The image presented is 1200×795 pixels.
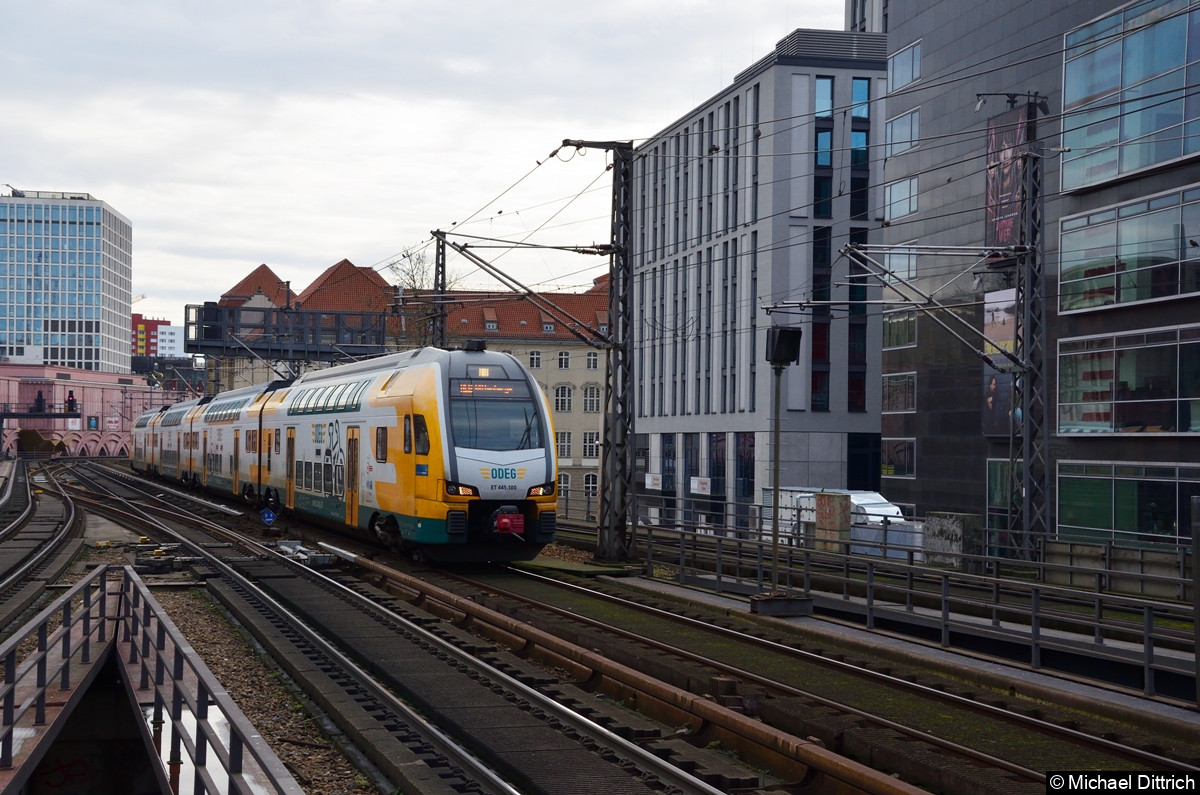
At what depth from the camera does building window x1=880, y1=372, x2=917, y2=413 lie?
134 ft

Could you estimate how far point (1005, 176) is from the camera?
117 ft

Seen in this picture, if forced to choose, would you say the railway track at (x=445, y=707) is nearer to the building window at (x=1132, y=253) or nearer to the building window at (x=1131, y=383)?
the building window at (x=1131, y=383)

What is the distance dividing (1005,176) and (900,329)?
7723mm

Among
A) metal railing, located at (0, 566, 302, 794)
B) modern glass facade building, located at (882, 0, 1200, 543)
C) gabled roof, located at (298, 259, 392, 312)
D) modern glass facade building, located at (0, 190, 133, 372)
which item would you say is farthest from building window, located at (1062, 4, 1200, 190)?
modern glass facade building, located at (0, 190, 133, 372)

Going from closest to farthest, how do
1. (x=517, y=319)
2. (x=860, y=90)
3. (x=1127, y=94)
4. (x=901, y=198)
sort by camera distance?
(x=1127, y=94), (x=901, y=198), (x=860, y=90), (x=517, y=319)

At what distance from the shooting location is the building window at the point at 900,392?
41.0 meters

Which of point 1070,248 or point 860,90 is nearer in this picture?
point 1070,248

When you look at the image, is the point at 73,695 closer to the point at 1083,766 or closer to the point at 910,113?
the point at 1083,766

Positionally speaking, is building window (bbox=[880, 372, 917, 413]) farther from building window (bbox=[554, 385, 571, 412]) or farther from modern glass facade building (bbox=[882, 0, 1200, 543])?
building window (bbox=[554, 385, 571, 412])

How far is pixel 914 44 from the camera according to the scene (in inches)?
1640

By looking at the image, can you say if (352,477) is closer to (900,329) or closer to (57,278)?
(900,329)

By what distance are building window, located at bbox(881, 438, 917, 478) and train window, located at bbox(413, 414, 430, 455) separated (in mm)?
23748

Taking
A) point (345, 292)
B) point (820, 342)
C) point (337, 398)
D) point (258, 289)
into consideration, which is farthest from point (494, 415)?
point (258, 289)

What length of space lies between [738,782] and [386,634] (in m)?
6.94
